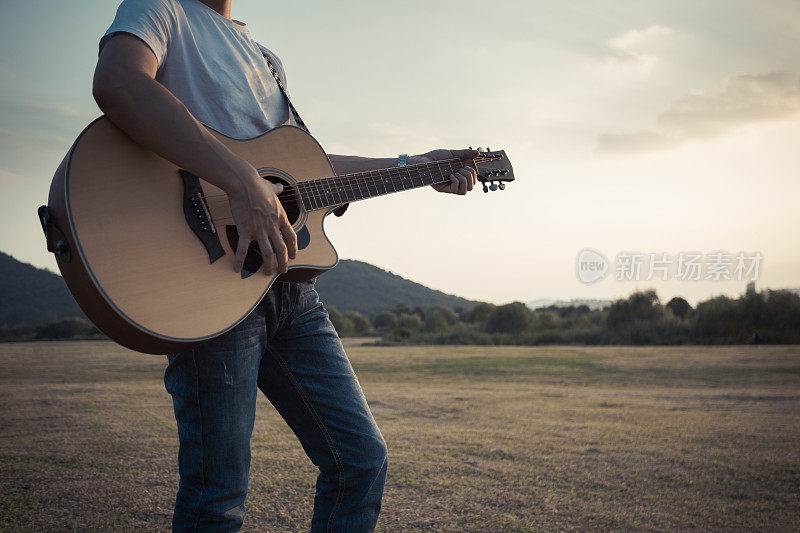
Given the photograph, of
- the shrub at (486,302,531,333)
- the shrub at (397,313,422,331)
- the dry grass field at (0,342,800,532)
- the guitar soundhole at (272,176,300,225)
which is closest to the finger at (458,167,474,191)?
the guitar soundhole at (272,176,300,225)

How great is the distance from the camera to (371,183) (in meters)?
2.18

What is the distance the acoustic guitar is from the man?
0.07 metres

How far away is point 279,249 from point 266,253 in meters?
0.04

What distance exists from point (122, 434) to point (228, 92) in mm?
3839

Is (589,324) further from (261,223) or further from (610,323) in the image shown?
(261,223)

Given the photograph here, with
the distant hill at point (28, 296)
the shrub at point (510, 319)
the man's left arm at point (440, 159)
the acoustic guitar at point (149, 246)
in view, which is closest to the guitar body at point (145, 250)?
the acoustic guitar at point (149, 246)

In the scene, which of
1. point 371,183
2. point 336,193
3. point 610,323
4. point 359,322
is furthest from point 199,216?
point 359,322

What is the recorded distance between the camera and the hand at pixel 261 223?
1433 mm

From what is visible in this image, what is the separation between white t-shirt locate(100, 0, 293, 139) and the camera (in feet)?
4.75

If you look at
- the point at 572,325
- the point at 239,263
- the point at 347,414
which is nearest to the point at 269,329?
the point at 239,263

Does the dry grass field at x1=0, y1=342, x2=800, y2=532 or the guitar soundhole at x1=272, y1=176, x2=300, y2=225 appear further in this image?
the dry grass field at x1=0, y1=342, x2=800, y2=532

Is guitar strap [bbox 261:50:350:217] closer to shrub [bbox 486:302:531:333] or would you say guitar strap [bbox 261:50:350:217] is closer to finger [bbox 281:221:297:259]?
finger [bbox 281:221:297:259]

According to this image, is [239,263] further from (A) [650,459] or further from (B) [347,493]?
(A) [650,459]

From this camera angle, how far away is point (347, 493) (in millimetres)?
1704
